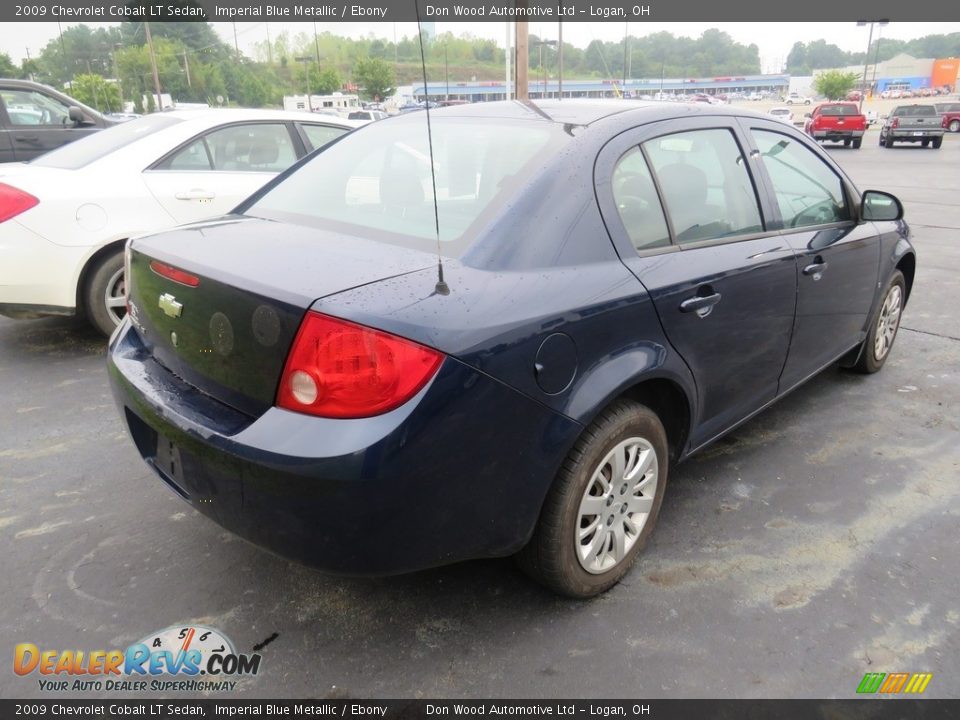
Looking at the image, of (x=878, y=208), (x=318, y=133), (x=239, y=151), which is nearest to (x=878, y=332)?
(x=878, y=208)

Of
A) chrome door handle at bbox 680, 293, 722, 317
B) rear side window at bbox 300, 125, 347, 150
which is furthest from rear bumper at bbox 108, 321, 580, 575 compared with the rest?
rear side window at bbox 300, 125, 347, 150

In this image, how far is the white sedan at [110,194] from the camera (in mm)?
4301

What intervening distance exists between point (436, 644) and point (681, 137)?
2.03m

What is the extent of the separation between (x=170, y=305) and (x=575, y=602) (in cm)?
164

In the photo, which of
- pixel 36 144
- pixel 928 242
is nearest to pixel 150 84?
pixel 36 144

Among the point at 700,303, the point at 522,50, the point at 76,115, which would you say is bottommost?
the point at 700,303

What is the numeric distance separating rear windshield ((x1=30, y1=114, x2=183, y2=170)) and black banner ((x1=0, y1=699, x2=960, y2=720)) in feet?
12.7

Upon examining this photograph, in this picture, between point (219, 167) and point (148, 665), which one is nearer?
point (148, 665)

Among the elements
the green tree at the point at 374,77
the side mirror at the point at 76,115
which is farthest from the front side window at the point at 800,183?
the green tree at the point at 374,77

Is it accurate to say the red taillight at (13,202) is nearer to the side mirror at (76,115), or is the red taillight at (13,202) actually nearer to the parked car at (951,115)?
the side mirror at (76,115)

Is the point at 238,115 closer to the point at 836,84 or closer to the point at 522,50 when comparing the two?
the point at 522,50

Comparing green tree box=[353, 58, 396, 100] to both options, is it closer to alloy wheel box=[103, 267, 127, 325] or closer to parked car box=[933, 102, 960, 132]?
parked car box=[933, 102, 960, 132]

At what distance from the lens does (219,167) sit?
5.26m

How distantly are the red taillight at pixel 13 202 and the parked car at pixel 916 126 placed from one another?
3175cm
